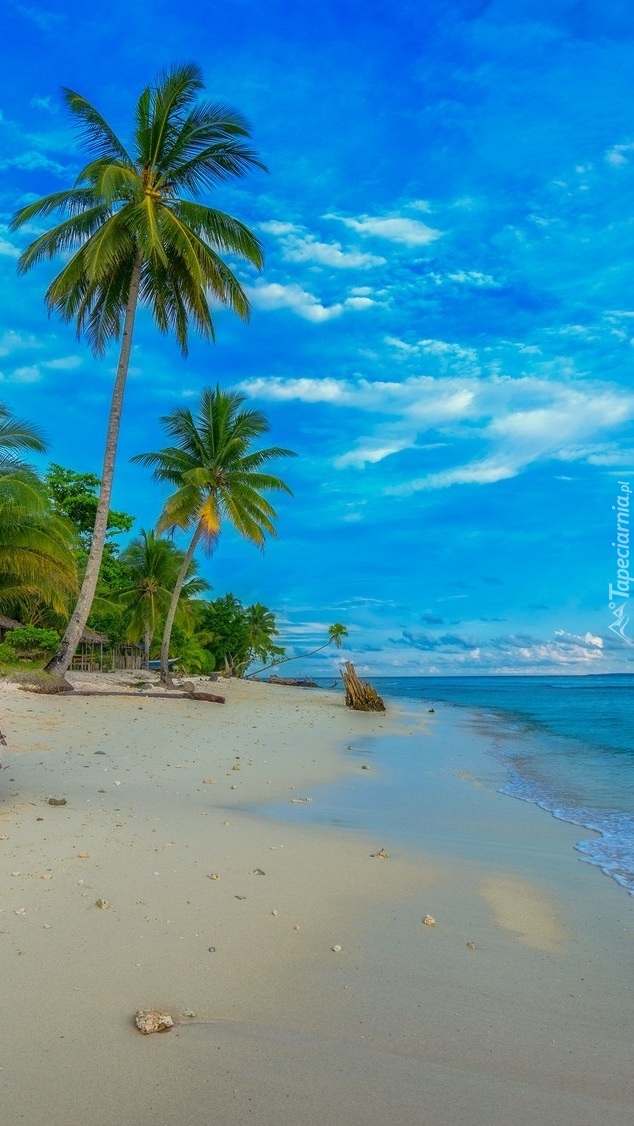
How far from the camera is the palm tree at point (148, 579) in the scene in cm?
3706

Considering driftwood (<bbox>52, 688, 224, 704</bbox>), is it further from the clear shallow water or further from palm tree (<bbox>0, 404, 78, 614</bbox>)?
the clear shallow water

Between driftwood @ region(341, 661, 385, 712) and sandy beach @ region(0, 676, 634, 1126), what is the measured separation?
21.3m

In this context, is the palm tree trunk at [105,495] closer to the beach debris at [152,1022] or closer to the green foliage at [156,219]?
the green foliage at [156,219]

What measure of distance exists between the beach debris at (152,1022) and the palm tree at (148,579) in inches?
1378

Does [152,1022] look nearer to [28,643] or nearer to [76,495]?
[28,643]

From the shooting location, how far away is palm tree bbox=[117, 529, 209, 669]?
37.1 meters

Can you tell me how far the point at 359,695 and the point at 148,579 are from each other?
14818mm

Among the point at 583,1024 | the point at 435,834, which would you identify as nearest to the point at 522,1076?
the point at 583,1024

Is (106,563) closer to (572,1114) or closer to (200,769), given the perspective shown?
(200,769)

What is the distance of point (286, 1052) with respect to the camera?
265cm

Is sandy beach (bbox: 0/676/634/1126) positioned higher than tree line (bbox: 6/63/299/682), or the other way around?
tree line (bbox: 6/63/299/682)


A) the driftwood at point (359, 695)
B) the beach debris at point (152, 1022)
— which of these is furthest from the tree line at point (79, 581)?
the beach debris at point (152, 1022)

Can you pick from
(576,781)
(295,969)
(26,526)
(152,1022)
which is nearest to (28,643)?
(26,526)

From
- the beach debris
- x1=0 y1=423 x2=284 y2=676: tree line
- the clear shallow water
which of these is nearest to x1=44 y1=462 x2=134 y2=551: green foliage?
x1=0 y1=423 x2=284 y2=676: tree line
